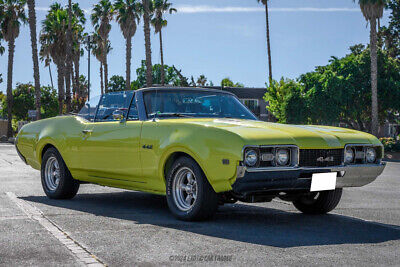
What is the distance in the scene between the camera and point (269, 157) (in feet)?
20.2

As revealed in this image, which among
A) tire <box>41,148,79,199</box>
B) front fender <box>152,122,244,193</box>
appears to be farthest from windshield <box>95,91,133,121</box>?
front fender <box>152,122,244,193</box>

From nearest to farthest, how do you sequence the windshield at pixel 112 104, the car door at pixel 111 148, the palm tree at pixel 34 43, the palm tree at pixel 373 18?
the car door at pixel 111 148 → the windshield at pixel 112 104 → the palm tree at pixel 373 18 → the palm tree at pixel 34 43

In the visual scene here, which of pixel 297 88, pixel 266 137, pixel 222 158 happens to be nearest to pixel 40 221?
pixel 222 158

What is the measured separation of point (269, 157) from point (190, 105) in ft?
6.11

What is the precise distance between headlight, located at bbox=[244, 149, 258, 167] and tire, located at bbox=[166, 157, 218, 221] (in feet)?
1.90

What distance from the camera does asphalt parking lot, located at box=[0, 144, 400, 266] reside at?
4.89m

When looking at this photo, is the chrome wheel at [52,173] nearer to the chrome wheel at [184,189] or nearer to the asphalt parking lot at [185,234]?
the asphalt parking lot at [185,234]

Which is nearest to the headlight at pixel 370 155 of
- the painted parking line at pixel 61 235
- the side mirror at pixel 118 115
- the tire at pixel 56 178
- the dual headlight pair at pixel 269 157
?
the dual headlight pair at pixel 269 157

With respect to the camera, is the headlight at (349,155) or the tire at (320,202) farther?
the tire at (320,202)

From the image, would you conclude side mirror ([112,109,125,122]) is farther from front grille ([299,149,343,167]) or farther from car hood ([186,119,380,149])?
front grille ([299,149,343,167])

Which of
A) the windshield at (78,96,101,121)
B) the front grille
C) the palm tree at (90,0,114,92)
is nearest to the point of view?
the front grille

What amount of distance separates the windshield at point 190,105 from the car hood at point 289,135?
623 mm

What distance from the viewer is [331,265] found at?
467 centimetres

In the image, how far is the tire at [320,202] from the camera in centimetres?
750
